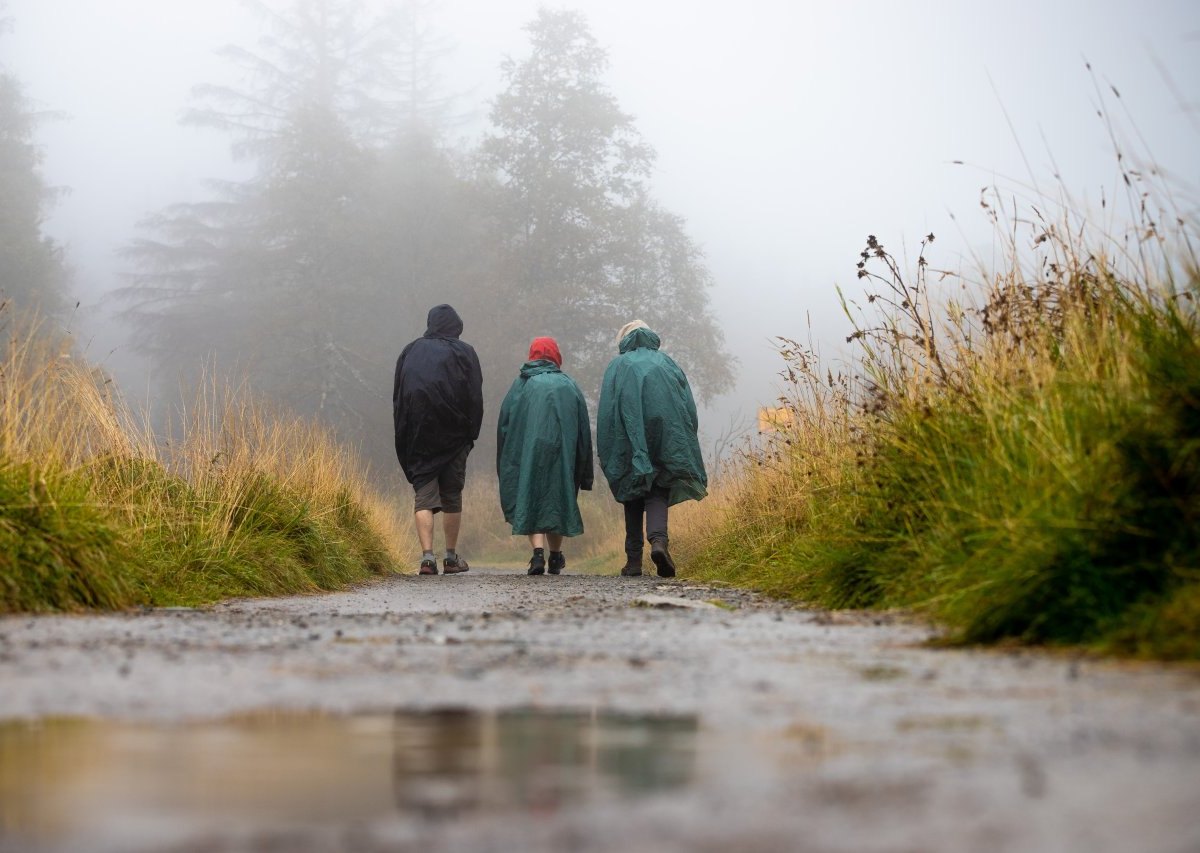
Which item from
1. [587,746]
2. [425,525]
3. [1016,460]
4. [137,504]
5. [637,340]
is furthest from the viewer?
[425,525]

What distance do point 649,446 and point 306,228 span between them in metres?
33.8

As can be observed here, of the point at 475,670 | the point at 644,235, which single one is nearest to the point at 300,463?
the point at 475,670

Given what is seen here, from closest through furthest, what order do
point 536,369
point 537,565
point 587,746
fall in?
point 587,746
point 537,565
point 536,369

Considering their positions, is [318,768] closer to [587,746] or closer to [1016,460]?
[587,746]

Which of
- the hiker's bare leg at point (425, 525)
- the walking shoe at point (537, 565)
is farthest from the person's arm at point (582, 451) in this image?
the hiker's bare leg at point (425, 525)

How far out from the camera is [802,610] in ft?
21.7

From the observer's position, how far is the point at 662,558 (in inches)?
479

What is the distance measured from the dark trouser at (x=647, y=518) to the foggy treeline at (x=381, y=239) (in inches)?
1091

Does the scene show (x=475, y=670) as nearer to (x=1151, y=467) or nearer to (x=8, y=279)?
(x=1151, y=467)

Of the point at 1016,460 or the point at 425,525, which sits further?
the point at 425,525

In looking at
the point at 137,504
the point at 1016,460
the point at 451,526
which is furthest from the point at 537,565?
the point at 1016,460

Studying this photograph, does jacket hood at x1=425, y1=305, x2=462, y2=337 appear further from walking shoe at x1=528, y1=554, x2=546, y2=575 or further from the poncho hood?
walking shoe at x1=528, y1=554, x2=546, y2=575

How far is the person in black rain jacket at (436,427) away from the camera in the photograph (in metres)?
13.3

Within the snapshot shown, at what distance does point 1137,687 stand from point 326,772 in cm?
188
